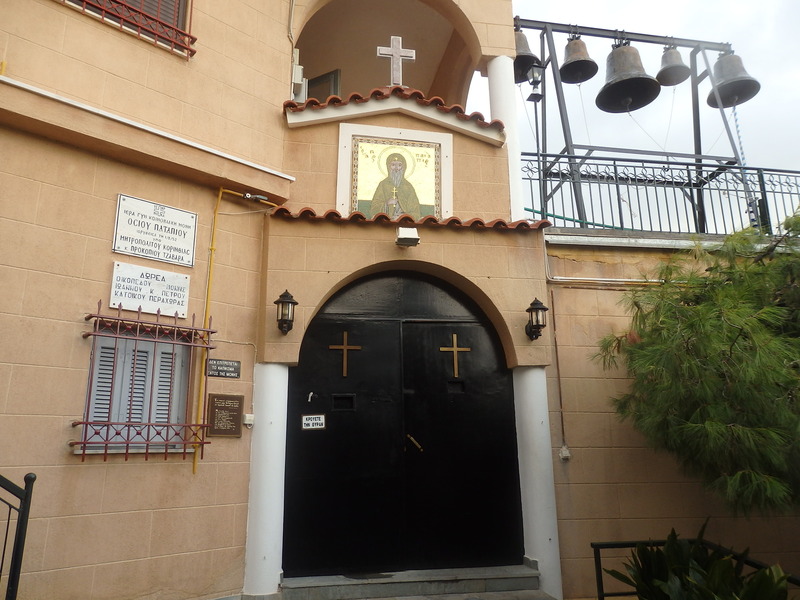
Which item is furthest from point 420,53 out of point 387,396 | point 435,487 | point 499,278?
point 435,487

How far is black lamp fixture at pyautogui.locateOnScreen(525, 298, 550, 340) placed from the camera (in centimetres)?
585

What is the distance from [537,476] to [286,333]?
2.74 meters

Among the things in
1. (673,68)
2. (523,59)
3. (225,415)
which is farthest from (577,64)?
(225,415)

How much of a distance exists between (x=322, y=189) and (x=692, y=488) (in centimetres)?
479

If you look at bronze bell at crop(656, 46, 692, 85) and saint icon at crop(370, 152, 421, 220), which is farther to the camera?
bronze bell at crop(656, 46, 692, 85)

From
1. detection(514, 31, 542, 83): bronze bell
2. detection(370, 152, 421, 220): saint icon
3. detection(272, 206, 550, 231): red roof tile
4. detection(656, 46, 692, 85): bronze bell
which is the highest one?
detection(514, 31, 542, 83): bronze bell

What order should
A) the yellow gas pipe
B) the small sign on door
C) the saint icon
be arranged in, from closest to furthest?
the yellow gas pipe < the small sign on door < the saint icon

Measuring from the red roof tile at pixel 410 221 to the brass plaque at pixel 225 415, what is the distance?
176 centimetres

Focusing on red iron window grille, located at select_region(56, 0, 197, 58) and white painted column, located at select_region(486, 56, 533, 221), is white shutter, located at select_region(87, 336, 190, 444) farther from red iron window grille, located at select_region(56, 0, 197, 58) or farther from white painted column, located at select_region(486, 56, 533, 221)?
white painted column, located at select_region(486, 56, 533, 221)

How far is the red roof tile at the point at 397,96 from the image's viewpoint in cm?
611

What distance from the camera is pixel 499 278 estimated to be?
611cm

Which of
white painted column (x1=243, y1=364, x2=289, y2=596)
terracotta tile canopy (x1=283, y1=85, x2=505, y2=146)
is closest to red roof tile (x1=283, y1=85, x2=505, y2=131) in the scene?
terracotta tile canopy (x1=283, y1=85, x2=505, y2=146)

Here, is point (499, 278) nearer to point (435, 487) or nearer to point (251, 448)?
point (435, 487)

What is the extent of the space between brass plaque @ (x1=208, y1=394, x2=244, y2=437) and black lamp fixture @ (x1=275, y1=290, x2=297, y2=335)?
75 cm
